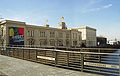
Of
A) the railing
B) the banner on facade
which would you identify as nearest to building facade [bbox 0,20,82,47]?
the banner on facade

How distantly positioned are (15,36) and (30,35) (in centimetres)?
746

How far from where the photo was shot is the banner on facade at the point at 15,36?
38972 mm

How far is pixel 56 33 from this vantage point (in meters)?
58.3

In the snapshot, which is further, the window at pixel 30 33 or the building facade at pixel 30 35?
the window at pixel 30 33

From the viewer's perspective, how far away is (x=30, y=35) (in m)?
46.1

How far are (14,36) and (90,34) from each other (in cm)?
6051

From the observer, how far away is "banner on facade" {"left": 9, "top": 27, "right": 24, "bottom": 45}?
128 feet

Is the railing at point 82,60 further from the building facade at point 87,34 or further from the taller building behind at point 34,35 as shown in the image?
the building facade at point 87,34

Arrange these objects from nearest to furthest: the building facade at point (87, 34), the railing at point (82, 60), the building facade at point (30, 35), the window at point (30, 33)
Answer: the railing at point (82, 60) < the building facade at point (30, 35) < the window at point (30, 33) < the building facade at point (87, 34)

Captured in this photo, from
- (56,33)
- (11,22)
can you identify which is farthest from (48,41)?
(11,22)

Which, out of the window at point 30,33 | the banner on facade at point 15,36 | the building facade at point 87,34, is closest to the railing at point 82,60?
the banner on facade at point 15,36

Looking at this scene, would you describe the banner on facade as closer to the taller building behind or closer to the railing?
the taller building behind

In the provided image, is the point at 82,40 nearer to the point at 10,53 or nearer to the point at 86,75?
the point at 10,53

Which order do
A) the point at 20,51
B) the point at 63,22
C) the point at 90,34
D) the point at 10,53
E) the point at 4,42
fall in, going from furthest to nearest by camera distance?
the point at 90,34 → the point at 63,22 → the point at 4,42 → the point at 10,53 → the point at 20,51
